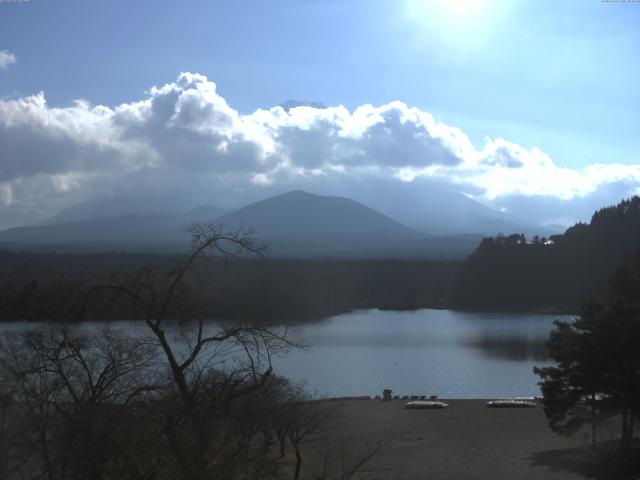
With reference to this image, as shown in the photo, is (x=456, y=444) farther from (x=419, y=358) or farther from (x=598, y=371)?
(x=419, y=358)

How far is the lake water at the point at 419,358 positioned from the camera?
21200 millimetres

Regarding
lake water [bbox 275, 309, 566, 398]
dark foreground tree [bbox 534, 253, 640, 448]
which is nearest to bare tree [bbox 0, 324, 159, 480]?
dark foreground tree [bbox 534, 253, 640, 448]

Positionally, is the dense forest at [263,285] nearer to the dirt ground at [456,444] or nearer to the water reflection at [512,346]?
the dirt ground at [456,444]

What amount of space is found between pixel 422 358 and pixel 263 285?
24.5ft

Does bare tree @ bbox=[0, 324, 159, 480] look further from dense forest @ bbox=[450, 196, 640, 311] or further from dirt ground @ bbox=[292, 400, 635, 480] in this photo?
dense forest @ bbox=[450, 196, 640, 311]

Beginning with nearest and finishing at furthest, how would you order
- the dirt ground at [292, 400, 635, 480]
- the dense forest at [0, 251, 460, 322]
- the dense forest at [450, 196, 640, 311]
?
the dirt ground at [292, 400, 635, 480]
the dense forest at [0, 251, 460, 322]
the dense forest at [450, 196, 640, 311]

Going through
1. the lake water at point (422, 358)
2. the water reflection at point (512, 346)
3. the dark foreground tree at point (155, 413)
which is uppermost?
Answer: the dark foreground tree at point (155, 413)

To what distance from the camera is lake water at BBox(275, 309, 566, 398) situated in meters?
21.3

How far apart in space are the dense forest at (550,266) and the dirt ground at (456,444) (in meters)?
37.5

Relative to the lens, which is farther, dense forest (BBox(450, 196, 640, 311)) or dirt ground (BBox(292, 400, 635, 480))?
dense forest (BBox(450, 196, 640, 311))

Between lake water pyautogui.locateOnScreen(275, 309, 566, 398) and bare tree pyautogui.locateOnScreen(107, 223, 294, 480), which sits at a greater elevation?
bare tree pyautogui.locateOnScreen(107, 223, 294, 480)

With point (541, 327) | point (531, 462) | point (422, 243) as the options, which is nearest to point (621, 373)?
point (531, 462)

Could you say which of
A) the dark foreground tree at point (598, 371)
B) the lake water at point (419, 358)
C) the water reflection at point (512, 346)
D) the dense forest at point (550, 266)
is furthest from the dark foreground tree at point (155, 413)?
the dense forest at point (550, 266)

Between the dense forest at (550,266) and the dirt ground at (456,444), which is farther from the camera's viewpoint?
the dense forest at (550,266)
